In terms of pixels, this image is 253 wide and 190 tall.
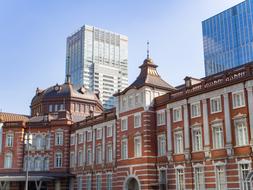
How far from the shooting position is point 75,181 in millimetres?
51781

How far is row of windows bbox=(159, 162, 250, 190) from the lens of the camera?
30219 mm

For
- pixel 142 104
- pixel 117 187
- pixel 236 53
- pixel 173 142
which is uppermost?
pixel 236 53

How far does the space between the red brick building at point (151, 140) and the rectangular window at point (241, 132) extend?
0.08 meters

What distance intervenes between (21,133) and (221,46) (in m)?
79.5

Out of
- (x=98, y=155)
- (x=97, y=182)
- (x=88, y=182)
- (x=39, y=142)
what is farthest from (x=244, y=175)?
(x=39, y=142)

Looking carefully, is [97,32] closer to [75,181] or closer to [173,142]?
[75,181]

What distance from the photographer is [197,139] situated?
34.8 m

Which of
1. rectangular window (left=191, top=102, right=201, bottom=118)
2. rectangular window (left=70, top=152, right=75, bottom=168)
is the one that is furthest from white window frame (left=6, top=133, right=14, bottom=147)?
rectangular window (left=191, top=102, right=201, bottom=118)

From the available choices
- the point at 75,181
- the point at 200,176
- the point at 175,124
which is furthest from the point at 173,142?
the point at 75,181

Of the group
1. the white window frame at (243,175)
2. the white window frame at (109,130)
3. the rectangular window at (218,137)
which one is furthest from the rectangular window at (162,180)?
the white window frame at (109,130)

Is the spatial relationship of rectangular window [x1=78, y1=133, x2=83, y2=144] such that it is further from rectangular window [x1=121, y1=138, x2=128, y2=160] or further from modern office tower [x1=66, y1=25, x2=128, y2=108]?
modern office tower [x1=66, y1=25, x2=128, y2=108]

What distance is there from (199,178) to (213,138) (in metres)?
3.77

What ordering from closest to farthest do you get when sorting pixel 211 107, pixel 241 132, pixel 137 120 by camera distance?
pixel 241 132
pixel 211 107
pixel 137 120

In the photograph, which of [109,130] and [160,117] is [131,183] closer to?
[160,117]
